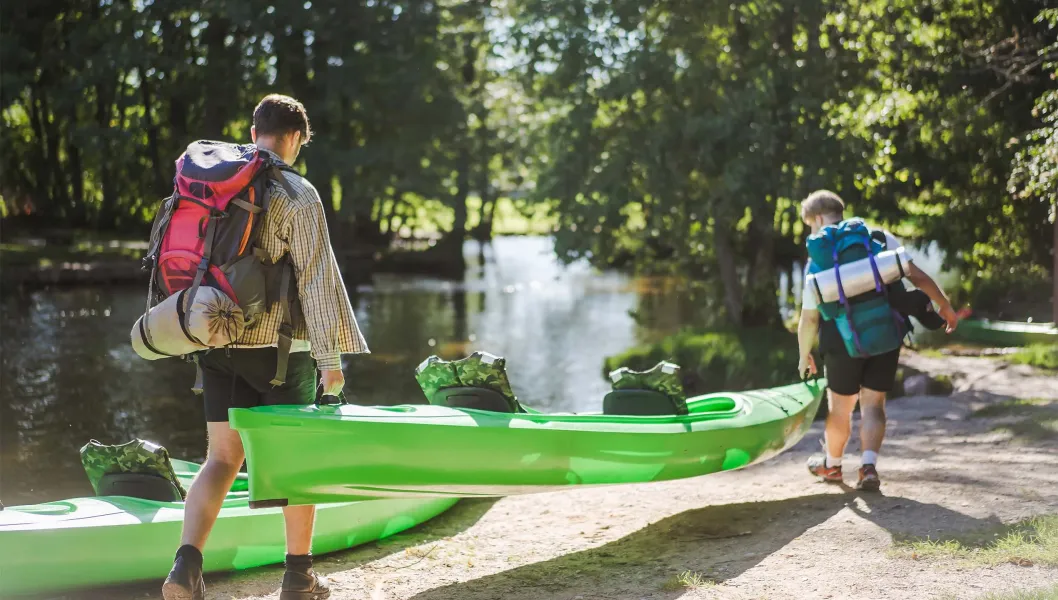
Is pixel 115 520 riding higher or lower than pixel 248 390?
lower

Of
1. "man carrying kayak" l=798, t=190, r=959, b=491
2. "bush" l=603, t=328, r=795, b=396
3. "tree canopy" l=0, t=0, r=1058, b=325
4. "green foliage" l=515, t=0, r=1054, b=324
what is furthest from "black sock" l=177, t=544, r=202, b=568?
"green foliage" l=515, t=0, r=1054, b=324

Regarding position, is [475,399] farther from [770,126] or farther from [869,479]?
[770,126]

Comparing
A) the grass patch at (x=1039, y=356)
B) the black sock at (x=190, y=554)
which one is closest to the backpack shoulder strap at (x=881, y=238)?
the black sock at (x=190, y=554)

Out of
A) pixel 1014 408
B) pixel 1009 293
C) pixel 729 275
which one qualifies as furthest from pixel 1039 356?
pixel 1009 293

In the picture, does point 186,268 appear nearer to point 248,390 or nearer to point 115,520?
point 248,390

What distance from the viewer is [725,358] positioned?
39.0 feet

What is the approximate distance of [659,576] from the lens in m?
4.18

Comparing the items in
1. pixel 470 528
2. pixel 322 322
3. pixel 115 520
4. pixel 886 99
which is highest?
pixel 886 99

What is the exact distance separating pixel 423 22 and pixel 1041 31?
1530 centimetres

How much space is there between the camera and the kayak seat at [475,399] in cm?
526

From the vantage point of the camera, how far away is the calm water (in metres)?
8.98

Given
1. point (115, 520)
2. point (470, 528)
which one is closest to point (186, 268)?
point (115, 520)

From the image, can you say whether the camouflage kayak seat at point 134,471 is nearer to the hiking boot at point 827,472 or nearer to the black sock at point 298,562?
the black sock at point 298,562

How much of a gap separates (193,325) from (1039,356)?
370 inches
